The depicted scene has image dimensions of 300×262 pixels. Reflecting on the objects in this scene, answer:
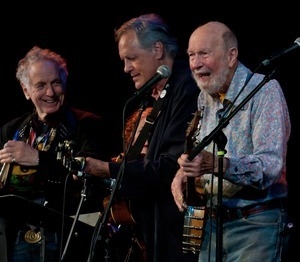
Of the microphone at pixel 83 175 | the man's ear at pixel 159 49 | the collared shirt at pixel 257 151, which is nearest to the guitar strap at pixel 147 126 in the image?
the man's ear at pixel 159 49

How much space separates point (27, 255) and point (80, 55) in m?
2.36

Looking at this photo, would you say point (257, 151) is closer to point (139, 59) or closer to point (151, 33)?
point (139, 59)

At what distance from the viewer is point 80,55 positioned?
646 cm

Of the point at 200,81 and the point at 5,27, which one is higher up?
the point at 5,27

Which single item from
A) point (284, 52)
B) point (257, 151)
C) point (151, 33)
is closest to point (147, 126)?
point (151, 33)

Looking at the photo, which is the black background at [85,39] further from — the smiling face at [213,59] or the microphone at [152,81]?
the microphone at [152,81]

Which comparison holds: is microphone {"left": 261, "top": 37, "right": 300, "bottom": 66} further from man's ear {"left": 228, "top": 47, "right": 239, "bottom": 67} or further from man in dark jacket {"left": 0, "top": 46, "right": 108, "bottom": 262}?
man in dark jacket {"left": 0, "top": 46, "right": 108, "bottom": 262}

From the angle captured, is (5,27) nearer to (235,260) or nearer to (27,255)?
(27,255)

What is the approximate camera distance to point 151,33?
4715mm

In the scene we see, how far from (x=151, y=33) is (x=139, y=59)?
0.23 metres

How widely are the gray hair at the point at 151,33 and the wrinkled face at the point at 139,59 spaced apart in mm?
37

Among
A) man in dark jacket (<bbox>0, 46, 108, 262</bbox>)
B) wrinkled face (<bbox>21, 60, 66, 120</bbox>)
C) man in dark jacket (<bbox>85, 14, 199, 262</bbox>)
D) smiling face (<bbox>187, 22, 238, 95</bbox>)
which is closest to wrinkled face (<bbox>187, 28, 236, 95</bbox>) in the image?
→ smiling face (<bbox>187, 22, 238, 95</bbox>)

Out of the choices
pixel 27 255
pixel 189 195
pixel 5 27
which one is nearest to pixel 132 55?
pixel 189 195

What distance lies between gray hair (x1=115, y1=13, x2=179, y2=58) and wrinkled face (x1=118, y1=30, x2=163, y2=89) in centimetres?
4
